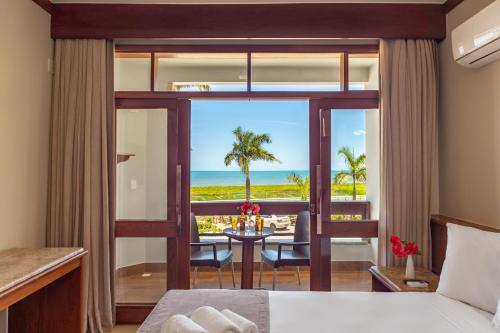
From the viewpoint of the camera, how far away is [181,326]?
141cm

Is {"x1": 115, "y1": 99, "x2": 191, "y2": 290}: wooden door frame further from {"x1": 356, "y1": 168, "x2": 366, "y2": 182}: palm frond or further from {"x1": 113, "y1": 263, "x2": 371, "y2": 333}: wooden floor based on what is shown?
{"x1": 356, "y1": 168, "x2": 366, "y2": 182}: palm frond

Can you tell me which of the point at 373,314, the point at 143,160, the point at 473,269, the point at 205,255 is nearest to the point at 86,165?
the point at 143,160

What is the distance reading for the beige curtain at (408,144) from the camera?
10.1 feet

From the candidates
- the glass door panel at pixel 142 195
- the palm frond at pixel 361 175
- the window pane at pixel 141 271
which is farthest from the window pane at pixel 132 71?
the palm frond at pixel 361 175

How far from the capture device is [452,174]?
2973 mm

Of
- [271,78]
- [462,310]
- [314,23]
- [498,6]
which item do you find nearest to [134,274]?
[271,78]

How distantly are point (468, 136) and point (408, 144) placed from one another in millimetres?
470

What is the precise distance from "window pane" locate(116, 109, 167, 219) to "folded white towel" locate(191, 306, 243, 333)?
73.0 inches

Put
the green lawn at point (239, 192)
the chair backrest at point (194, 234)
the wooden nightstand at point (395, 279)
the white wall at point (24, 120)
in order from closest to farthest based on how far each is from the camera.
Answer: the wooden nightstand at point (395, 279), the white wall at point (24, 120), the chair backrest at point (194, 234), the green lawn at point (239, 192)

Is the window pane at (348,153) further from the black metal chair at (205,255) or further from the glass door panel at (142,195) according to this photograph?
the glass door panel at (142,195)

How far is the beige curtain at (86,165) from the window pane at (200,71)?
52 centimetres

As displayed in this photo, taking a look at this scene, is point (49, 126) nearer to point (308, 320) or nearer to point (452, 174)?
point (308, 320)

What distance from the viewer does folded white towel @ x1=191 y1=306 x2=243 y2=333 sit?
1406mm

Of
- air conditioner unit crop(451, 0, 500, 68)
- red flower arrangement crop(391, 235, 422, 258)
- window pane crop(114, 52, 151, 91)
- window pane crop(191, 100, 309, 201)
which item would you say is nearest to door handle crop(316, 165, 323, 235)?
red flower arrangement crop(391, 235, 422, 258)
